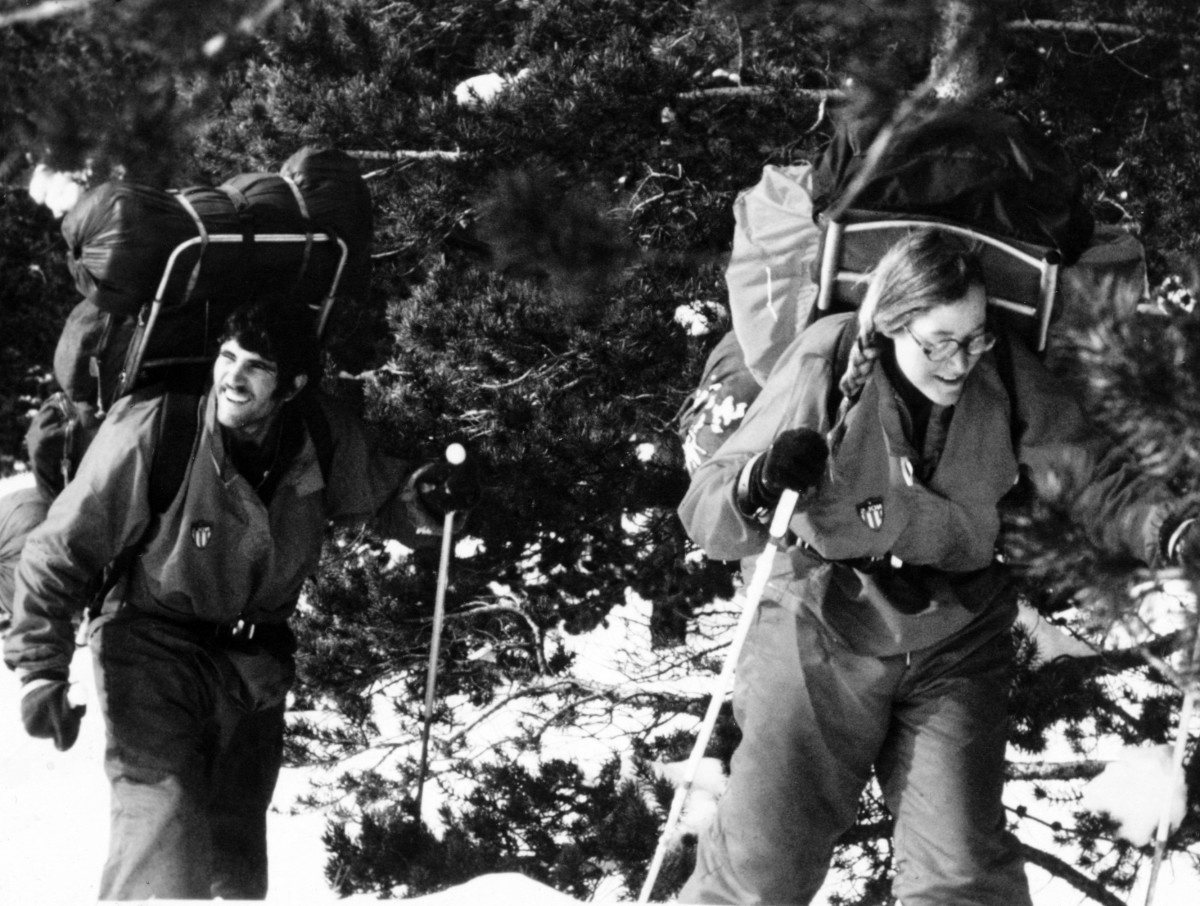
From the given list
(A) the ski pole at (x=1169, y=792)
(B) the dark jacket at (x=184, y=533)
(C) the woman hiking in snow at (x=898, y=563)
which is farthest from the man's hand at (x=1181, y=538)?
(B) the dark jacket at (x=184, y=533)

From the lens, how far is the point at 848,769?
410 cm

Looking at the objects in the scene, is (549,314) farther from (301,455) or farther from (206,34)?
(206,34)

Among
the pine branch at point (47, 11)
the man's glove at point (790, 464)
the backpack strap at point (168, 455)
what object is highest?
the pine branch at point (47, 11)

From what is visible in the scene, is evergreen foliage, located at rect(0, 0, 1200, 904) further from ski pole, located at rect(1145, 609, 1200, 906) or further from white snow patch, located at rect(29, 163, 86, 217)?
ski pole, located at rect(1145, 609, 1200, 906)

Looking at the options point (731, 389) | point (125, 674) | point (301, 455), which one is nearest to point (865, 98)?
point (731, 389)

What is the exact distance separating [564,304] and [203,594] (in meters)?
1.68

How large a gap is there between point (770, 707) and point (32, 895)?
4.14 m

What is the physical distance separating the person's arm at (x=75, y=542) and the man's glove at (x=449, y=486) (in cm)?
93

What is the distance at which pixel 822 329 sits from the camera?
13.3 feet

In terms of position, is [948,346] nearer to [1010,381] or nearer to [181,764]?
[1010,381]

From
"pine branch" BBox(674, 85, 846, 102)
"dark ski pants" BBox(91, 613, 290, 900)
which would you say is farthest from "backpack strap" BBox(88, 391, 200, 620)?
"pine branch" BBox(674, 85, 846, 102)

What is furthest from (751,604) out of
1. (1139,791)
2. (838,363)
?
(1139,791)

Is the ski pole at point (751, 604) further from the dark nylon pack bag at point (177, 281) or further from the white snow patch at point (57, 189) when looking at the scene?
the white snow patch at point (57, 189)

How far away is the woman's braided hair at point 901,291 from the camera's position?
Answer: 3883 millimetres
